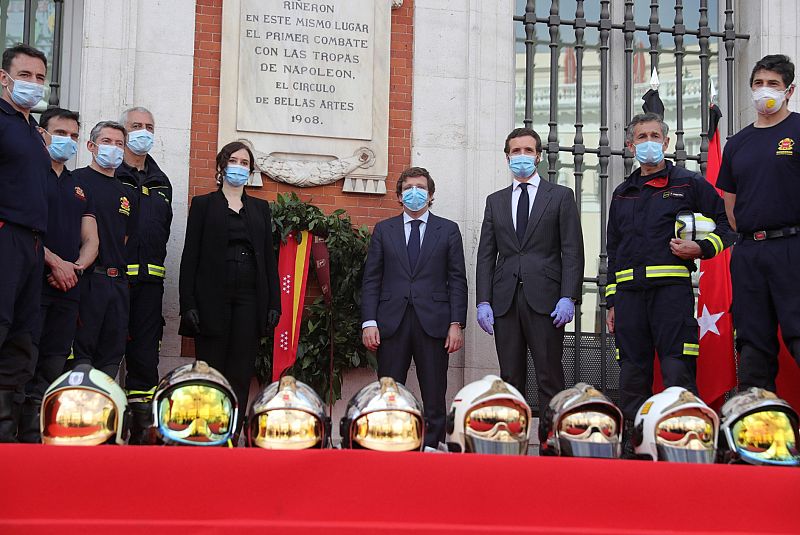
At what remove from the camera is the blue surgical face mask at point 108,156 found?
6.23 metres

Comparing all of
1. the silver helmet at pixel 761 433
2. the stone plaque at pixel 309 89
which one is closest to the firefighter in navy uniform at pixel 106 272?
the stone plaque at pixel 309 89

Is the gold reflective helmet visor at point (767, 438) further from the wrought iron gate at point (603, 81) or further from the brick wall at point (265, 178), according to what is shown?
the wrought iron gate at point (603, 81)

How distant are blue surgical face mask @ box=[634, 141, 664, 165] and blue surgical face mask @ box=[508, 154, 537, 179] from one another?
69 centimetres

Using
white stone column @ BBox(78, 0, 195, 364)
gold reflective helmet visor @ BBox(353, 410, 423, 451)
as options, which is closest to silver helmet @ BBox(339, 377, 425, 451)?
gold reflective helmet visor @ BBox(353, 410, 423, 451)

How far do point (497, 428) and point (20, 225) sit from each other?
3.03 meters

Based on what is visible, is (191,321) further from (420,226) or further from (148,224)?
(420,226)

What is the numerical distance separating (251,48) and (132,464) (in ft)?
19.8

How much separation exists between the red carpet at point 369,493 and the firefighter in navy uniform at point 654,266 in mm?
3595

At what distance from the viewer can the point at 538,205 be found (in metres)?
6.52

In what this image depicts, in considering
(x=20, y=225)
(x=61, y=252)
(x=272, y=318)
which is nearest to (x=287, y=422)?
(x=20, y=225)

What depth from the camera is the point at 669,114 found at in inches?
356

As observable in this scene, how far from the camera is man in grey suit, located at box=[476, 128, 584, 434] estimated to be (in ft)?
20.8

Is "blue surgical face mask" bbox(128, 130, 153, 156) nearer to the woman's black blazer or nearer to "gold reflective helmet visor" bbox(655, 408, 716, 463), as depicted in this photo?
the woman's black blazer

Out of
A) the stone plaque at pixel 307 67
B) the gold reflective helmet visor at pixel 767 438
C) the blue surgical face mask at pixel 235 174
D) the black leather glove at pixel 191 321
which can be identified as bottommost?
the gold reflective helmet visor at pixel 767 438
